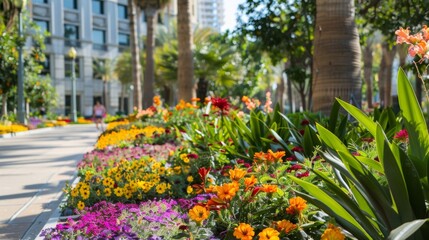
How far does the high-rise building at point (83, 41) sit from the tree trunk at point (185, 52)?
3387 centimetres

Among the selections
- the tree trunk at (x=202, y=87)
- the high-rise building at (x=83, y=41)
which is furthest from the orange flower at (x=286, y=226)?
the high-rise building at (x=83, y=41)

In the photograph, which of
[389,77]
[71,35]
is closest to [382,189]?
[389,77]

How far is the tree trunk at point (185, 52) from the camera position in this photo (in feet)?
40.4

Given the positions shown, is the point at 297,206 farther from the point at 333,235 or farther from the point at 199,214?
the point at 199,214

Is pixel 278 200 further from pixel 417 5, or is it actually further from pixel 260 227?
pixel 417 5

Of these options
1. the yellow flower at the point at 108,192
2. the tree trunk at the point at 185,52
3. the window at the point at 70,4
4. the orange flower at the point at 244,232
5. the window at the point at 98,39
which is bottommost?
the yellow flower at the point at 108,192

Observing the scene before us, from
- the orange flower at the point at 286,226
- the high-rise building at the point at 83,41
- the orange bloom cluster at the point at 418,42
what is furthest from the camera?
the high-rise building at the point at 83,41

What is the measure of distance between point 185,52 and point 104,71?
1536 inches

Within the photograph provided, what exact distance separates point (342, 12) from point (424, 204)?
472 cm

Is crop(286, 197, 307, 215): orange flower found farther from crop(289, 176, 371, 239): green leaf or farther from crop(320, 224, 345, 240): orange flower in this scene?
crop(320, 224, 345, 240): orange flower

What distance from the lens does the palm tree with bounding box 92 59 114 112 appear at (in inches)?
1960

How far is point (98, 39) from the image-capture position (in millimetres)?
50344

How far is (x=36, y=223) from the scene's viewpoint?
14.8ft

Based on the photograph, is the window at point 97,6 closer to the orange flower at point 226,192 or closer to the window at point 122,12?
the window at point 122,12
